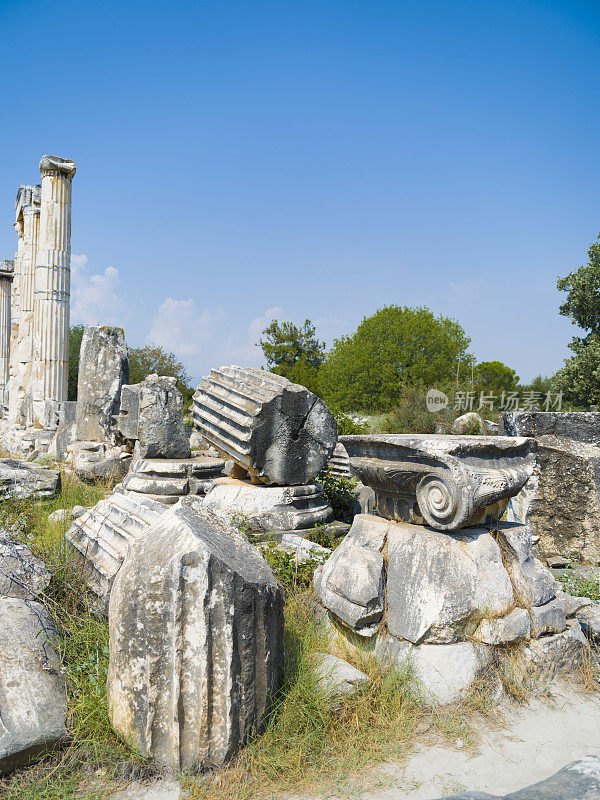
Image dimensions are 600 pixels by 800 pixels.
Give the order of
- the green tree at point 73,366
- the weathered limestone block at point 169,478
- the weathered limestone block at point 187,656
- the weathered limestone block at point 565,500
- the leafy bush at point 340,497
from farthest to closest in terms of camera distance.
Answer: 1. the green tree at point 73,366
2. the leafy bush at point 340,497
3. the weathered limestone block at point 169,478
4. the weathered limestone block at point 565,500
5. the weathered limestone block at point 187,656

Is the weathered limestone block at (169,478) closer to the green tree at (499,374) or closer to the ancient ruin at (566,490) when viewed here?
the ancient ruin at (566,490)

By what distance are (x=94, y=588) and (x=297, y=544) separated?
Result: 4.85 feet

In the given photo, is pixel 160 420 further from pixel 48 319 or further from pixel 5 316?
pixel 5 316

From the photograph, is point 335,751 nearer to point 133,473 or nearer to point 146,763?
point 146,763

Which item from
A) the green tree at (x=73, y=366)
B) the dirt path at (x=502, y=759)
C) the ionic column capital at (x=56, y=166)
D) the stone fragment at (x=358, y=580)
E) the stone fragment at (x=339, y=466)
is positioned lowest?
the dirt path at (x=502, y=759)

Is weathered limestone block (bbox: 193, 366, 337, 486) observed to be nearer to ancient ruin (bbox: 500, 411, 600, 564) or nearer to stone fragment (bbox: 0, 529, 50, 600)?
stone fragment (bbox: 0, 529, 50, 600)

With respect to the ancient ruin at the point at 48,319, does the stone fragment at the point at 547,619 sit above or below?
below

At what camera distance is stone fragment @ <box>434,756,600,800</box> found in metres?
1.61

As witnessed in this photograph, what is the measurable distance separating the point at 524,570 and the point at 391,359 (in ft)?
73.2

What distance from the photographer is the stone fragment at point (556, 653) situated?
2.81m

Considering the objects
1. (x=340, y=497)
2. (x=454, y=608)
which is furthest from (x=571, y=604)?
(x=340, y=497)

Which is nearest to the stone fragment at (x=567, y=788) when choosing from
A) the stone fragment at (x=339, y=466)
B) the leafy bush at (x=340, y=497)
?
the leafy bush at (x=340, y=497)

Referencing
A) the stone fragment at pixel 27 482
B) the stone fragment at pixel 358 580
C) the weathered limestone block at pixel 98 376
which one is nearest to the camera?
the stone fragment at pixel 358 580

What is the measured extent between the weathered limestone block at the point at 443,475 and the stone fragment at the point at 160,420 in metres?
2.93
